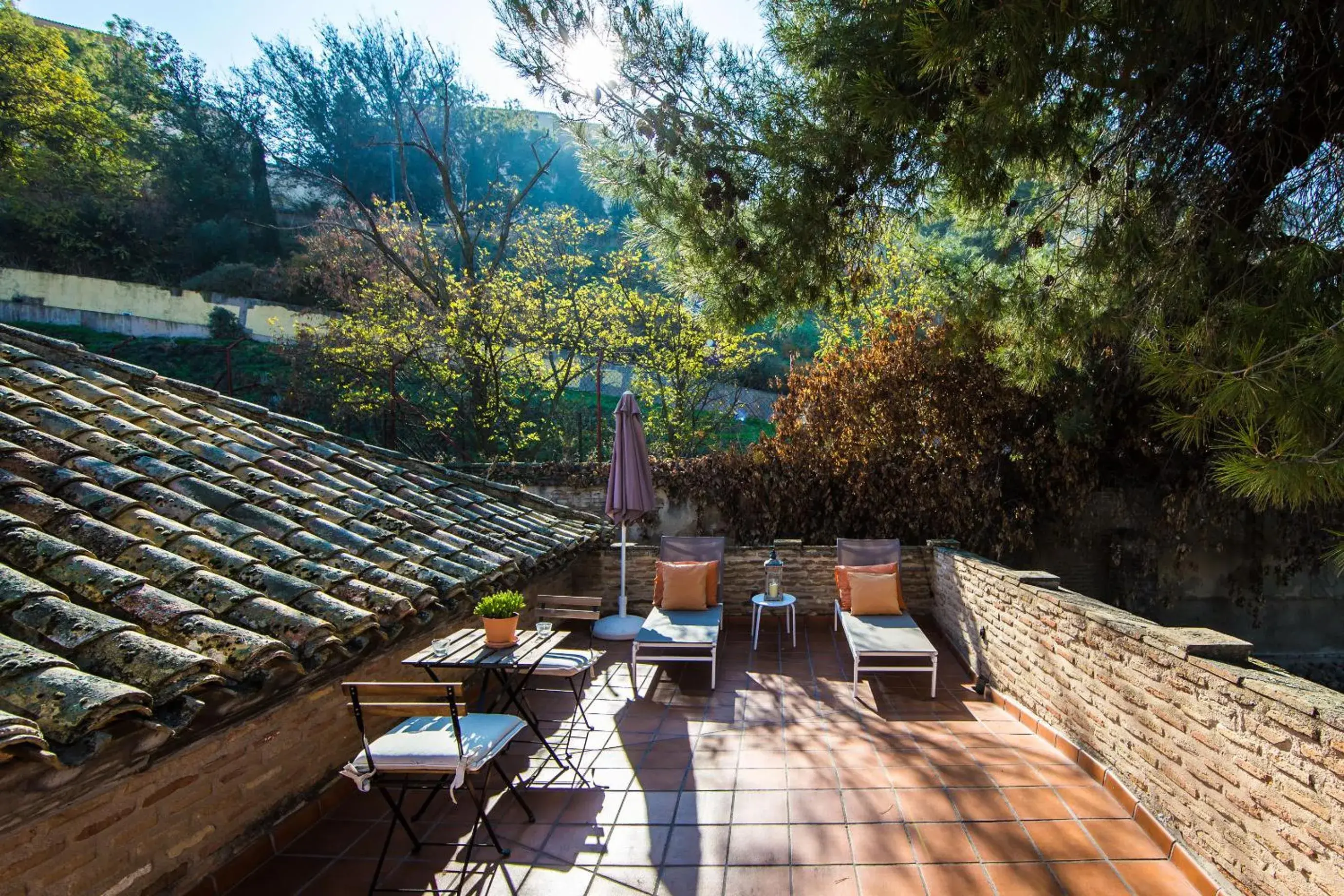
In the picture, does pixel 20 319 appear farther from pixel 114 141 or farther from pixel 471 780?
pixel 471 780

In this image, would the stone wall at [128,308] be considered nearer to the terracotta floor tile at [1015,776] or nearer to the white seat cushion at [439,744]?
the white seat cushion at [439,744]

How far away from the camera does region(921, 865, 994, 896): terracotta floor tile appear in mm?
2988

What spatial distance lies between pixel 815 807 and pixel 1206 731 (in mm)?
1951

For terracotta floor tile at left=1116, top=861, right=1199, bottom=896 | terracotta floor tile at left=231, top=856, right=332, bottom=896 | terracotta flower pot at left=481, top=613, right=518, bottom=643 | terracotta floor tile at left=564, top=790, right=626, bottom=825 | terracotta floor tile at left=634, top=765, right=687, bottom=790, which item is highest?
terracotta flower pot at left=481, top=613, right=518, bottom=643

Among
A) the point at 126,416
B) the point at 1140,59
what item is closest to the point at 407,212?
the point at 126,416

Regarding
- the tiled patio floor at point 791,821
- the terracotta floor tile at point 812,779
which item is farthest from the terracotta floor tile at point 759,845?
the terracotta floor tile at point 812,779

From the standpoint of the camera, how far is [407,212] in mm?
15500

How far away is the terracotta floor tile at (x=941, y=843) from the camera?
3.24m

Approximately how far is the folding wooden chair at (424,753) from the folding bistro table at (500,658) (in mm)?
458

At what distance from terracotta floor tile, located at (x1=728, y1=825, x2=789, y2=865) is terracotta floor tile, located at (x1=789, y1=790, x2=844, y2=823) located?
0.48 ft

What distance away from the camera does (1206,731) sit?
119 inches

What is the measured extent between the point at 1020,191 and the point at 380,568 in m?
7.41

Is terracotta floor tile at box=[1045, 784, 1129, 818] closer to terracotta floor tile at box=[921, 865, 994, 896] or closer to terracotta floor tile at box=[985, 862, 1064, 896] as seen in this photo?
terracotta floor tile at box=[985, 862, 1064, 896]

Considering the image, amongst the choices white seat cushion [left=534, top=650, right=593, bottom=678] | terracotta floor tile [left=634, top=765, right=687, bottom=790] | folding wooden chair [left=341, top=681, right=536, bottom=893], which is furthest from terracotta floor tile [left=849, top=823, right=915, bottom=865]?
white seat cushion [left=534, top=650, right=593, bottom=678]
